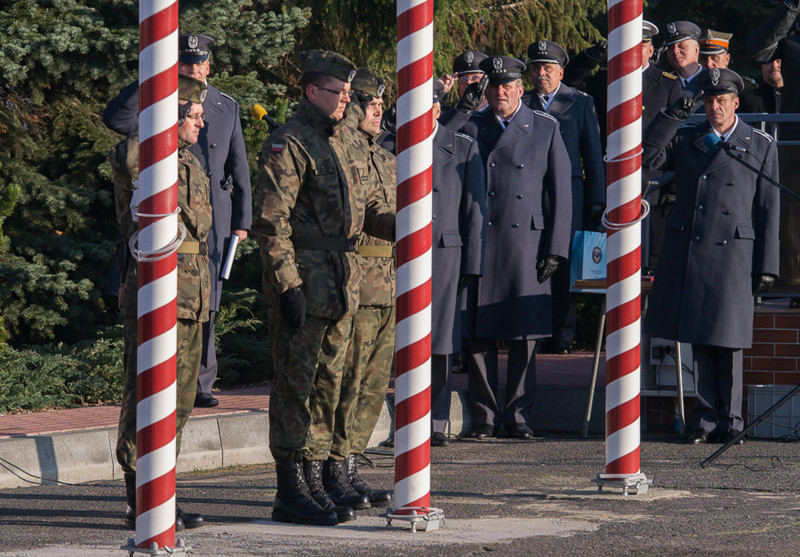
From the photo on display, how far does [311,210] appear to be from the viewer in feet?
23.4

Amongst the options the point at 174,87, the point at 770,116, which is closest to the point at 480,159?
the point at 770,116

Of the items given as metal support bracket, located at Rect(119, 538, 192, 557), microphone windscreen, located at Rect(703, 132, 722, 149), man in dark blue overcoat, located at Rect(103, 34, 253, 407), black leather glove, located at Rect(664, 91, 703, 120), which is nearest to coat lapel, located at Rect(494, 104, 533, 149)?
black leather glove, located at Rect(664, 91, 703, 120)

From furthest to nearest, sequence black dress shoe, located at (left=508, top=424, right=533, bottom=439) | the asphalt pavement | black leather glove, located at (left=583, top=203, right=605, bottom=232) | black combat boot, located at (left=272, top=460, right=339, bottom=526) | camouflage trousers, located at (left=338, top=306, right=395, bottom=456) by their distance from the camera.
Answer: black leather glove, located at (left=583, top=203, right=605, bottom=232) → black dress shoe, located at (left=508, top=424, right=533, bottom=439) → camouflage trousers, located at (left=338, top=306, right=395, bottom=456) → black combat boot, located at (left=272, top=460, right=339, bottom=526) → the asphalt pavement

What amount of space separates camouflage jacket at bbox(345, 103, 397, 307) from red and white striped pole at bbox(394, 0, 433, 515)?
2.46 feet

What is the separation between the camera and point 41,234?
1234 centimetres

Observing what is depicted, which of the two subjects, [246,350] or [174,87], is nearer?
[174,87]

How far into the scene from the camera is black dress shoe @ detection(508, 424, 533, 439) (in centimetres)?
1050

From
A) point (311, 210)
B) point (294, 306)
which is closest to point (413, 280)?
point (294, 306)

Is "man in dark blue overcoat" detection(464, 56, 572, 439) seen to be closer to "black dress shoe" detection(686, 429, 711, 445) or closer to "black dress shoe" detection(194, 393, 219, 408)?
"black dress shoe" detection(686, 429, 711, 445)

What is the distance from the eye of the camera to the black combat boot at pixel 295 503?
6852 mm

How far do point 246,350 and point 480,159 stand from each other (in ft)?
10.0

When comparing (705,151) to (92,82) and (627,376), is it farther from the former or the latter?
(92,82)

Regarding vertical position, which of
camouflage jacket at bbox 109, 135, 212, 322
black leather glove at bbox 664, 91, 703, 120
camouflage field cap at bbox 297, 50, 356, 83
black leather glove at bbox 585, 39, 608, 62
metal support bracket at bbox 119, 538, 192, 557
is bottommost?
metal support bracket at bbox 119, 538, 192, 557

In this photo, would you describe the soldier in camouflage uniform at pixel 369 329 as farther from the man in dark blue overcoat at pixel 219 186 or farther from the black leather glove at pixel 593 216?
the black leather glove at pixel 593 216
